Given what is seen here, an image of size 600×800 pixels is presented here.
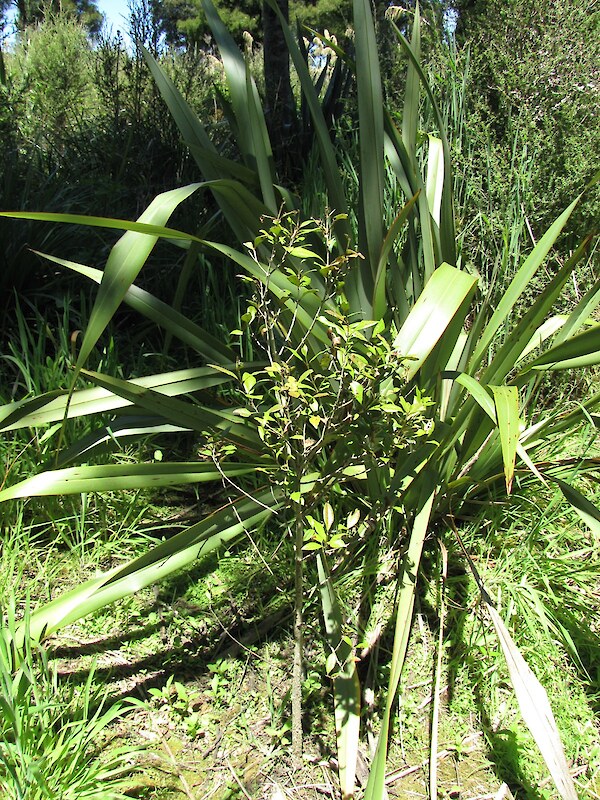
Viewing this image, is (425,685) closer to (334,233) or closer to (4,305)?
(334,233)

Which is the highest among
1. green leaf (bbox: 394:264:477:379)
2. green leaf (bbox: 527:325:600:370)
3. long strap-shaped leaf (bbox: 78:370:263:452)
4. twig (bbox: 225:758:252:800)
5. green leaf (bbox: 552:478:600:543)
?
green leaf (bbox: 394:264:477:379)

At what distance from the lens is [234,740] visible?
1699 millimetres

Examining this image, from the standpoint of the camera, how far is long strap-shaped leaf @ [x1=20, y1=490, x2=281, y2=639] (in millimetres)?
1636

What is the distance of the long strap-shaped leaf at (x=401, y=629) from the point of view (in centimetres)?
133

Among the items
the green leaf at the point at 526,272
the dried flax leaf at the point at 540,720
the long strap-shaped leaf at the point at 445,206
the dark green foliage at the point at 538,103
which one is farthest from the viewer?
the dark green foliage at the point at 538,103

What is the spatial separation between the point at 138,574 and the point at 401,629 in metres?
0.65

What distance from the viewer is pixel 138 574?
172cm

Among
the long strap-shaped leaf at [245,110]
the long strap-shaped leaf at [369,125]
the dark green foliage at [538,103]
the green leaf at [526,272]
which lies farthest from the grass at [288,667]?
the dark green foliage at [538,103]

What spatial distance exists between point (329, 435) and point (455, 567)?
85cm

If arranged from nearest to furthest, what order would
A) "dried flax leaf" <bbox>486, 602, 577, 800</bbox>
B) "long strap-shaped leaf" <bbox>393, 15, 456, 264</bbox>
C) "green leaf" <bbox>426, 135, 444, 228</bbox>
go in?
1. "dried flax leaf" <bbox>486, 602, 577, 800</bbox>
2. "long strap-shaped leaf" <bbox>393, 15, 456, 264</bbox>
3. "green leaf" <bbox>426, 135, 444, 228</bbox>

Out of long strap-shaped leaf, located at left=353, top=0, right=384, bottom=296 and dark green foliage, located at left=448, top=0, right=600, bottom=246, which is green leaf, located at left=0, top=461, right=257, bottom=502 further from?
dark green foliage, located at left=448, top=0, right=600, bottom=246

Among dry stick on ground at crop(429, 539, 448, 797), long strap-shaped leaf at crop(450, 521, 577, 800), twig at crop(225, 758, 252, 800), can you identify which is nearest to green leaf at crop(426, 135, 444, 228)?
dry stick on ground at crop(429, 539, 448, 797)

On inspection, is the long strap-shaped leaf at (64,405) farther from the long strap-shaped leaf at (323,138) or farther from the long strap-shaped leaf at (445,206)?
the long strap-shaped leaf at (445,206)

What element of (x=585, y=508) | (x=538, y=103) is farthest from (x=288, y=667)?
(x=538, y=103)
